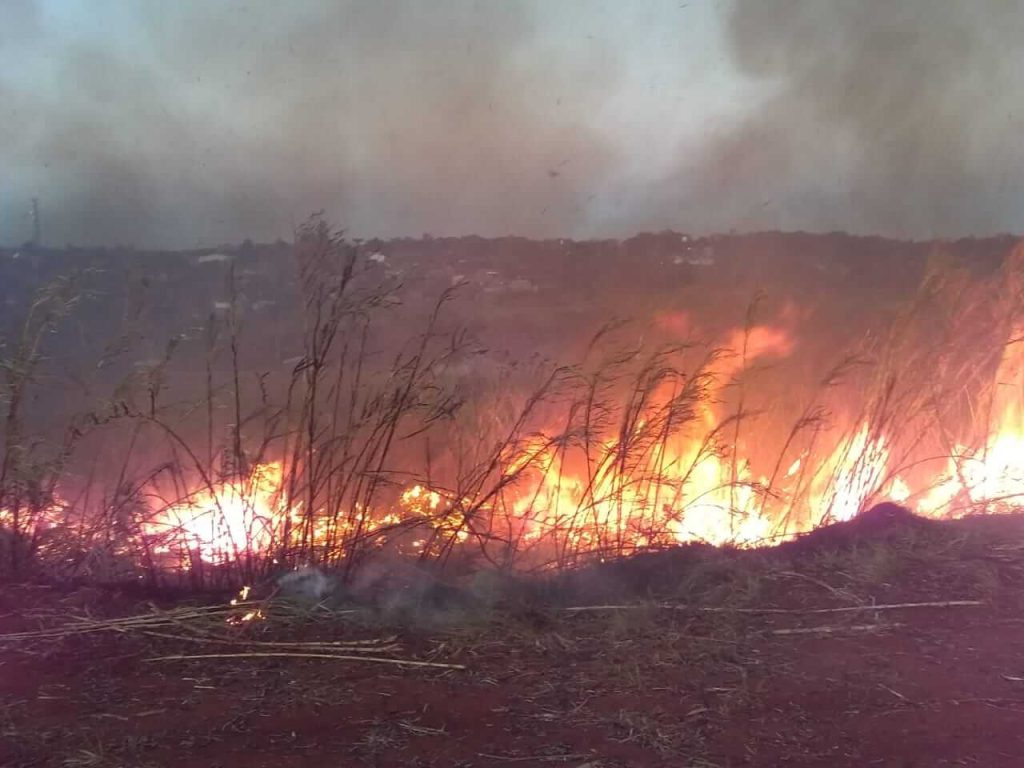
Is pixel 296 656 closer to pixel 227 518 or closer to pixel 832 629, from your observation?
pixel 227 518

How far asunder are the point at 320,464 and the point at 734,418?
3.15 metres

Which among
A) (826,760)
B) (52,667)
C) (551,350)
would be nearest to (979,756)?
(826,760)

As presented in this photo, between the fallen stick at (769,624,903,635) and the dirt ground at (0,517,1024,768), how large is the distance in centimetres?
2

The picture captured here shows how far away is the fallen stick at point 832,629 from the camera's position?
4426mm

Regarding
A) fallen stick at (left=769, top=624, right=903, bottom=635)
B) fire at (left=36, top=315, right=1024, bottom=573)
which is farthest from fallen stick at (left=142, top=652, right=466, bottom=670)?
fallen stick at (left=769, top=624, right=903, bottom=635)

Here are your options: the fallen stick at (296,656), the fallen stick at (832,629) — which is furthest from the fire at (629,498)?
the fallen stick at (832,629)

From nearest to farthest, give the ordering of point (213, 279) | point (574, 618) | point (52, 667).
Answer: point (52, 667) < point (574, 618) < point (213, 279)

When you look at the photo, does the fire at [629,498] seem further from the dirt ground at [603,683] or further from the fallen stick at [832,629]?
the fallen stick at [832,629]

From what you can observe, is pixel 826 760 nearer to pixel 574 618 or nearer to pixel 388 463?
pixel 574 618

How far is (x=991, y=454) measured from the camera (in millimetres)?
7840

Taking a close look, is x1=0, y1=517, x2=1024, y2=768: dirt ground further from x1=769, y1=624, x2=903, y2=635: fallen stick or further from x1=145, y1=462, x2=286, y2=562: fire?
x1=145, y1=462, x2=286, y2=562: fire

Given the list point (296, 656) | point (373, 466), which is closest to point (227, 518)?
point (373, 466)

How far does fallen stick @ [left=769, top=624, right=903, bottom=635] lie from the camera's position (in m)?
4.43

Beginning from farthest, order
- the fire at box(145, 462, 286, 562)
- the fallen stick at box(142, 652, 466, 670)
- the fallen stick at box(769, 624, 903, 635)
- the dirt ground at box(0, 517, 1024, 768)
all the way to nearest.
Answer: the fire at box(145, 462, 286, 562) → the fallen stick at box(769, 624, 903, 635) → the fallen stick at box(142, 652, 466, 670) → the dirt ground at box(0, 517, 1024, 768)
